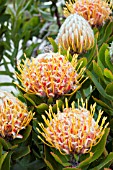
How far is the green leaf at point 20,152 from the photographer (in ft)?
3.40

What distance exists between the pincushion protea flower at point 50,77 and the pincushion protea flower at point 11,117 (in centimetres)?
6

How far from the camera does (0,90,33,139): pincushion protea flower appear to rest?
39.9 inches

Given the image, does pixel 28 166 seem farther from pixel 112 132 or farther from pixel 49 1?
pixel 49 1

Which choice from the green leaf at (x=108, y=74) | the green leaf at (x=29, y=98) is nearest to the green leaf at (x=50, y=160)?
the green leaf at (x=29, y=98)

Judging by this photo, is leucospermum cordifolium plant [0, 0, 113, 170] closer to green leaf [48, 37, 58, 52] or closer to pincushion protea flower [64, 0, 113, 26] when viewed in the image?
green leaf [48, 37, 58, 52]

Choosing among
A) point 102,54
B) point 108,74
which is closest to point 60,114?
point 108,74

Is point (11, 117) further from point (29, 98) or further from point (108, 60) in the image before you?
point (108, 60)

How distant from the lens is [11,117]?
1.01 meters

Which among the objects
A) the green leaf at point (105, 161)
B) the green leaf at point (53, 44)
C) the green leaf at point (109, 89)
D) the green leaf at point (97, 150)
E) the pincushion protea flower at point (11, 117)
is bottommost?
the green leaf at point (105, 161)

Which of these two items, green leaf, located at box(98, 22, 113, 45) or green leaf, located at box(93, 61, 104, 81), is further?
green leaf, located at box(98, 22, 113, 45)

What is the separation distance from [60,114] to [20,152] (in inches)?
5.5

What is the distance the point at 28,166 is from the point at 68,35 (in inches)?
15.3

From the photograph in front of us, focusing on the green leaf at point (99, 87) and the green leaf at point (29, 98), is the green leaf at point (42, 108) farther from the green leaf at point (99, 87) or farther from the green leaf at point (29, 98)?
the green leaf at point (99, 87)

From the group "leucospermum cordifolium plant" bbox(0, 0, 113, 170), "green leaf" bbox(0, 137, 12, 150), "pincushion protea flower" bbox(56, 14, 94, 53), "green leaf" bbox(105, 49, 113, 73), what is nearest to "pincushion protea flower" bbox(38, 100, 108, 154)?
"leucospermum cordifolium plant" bbox(0, 0, 113, 170)
